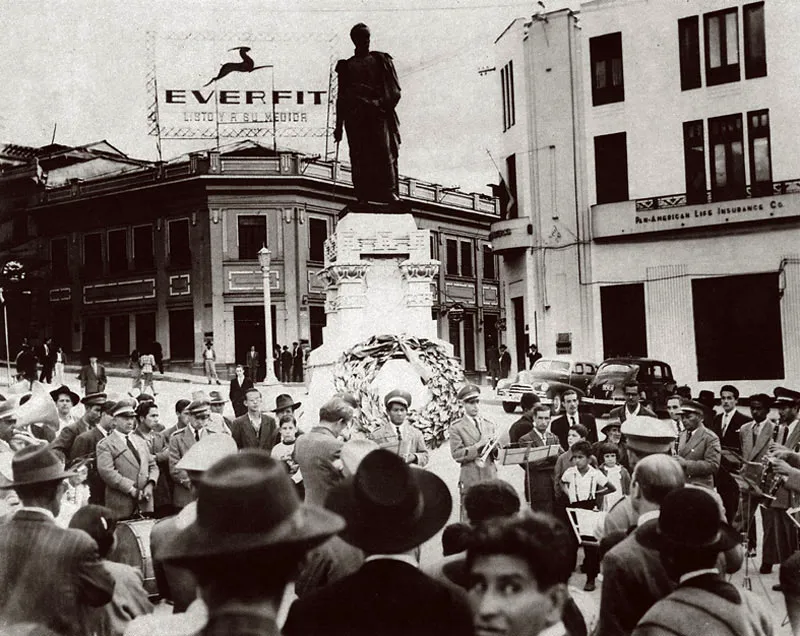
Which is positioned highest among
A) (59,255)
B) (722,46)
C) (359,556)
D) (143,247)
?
(722,46)

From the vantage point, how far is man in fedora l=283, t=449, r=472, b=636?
2.33m

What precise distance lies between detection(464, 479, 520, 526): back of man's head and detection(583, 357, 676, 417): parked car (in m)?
12.8

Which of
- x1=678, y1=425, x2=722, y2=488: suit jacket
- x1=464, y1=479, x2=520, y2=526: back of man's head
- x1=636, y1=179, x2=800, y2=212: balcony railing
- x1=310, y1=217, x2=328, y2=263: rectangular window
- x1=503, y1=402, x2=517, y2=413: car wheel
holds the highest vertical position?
x1=310, y1=217, x2=328, y2=263: rectangular window

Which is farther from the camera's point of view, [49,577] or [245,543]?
[49,577]

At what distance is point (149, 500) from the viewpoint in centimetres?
670

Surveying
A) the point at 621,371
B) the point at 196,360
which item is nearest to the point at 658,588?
the point at 621,371

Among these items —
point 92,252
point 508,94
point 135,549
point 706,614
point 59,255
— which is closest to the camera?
point 706,614

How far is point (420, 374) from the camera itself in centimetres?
1053

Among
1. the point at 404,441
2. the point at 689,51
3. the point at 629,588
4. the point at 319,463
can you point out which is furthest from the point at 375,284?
the point at 689,51

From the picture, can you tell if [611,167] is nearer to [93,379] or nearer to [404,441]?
[93,379]

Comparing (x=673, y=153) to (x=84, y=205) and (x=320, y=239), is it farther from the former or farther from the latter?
(x=84, y=205)

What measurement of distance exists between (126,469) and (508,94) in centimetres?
1856

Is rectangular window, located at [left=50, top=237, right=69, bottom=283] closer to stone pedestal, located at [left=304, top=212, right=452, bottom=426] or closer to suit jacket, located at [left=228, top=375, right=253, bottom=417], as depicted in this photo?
suit jacket, located at [left=228, top=375, right=253, bottom=417]

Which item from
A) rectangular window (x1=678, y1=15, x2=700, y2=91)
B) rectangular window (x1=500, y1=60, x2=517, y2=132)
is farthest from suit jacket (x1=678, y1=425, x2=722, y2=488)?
rectangular window (x1=500, y1=60, x2=517, y2=132)
